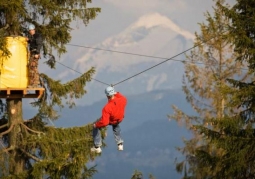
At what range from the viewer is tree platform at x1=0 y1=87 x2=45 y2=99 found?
20.8 metres

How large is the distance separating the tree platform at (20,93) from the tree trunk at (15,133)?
0.39 metres

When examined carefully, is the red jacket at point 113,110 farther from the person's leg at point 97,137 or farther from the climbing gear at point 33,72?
the climbing gear at point 33,72

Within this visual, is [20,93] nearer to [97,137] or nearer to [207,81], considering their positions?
[97,137]

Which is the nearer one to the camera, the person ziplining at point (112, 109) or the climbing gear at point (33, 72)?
the person ziplining at point (112, 109)

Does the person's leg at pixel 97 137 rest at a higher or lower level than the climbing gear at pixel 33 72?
lower

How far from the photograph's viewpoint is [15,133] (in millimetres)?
21672

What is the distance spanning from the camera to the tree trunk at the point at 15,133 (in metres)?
21.5

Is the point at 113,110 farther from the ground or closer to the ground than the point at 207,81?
closer to the ground

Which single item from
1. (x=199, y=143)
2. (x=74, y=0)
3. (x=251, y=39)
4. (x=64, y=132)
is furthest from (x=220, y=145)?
(x=199, y=143)

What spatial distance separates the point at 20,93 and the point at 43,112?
5.06 feet

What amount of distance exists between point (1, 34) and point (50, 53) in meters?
2.77

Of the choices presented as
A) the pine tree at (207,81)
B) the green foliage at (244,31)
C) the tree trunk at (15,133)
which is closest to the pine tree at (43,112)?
the tree trunk at (15,133)

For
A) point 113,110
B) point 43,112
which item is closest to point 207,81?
point 43,112

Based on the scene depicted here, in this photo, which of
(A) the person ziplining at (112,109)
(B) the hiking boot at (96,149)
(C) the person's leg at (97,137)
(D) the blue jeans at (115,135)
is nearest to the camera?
(A) the person ziplining at (112,109)
